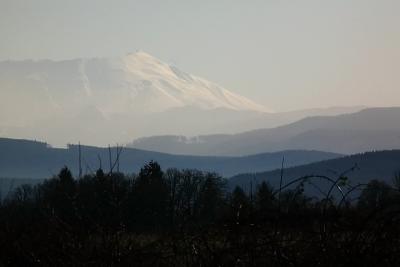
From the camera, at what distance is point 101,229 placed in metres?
4.16

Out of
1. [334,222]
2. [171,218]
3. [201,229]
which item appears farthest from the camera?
[171,218]

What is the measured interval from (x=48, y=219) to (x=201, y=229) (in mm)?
1173

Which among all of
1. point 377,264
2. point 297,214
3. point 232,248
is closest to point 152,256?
point 232,248

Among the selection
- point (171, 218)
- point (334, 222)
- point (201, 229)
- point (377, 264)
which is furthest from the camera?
point (171, 218)

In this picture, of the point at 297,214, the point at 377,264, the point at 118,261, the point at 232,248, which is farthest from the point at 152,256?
the point at 377,264

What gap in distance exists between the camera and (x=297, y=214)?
3.97 m

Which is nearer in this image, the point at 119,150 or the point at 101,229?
the point at 101,229

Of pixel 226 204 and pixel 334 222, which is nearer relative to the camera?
pixel 334 222

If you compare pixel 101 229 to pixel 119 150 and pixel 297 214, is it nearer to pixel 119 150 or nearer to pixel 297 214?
pixel 119 150

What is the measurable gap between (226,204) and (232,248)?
57 cm

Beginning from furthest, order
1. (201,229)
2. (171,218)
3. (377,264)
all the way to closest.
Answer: (171,218), (201,229), (377,264)

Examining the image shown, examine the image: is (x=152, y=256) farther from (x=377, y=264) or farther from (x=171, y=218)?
(x=377, y=264)

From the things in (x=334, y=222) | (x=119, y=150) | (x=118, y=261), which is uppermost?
(x=119, y=150)

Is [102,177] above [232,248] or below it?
above
